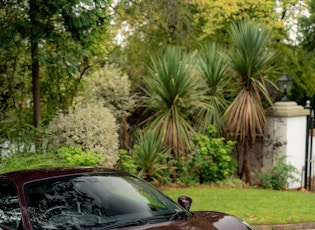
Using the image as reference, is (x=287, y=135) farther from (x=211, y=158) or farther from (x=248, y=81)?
(x=211, y=158)

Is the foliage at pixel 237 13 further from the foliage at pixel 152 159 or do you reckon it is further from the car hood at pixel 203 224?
the car hood at pixel 203 224

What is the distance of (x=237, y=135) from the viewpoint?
12250 millimetres

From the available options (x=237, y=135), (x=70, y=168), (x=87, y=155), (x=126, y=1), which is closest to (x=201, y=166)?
(x=237, y=135)

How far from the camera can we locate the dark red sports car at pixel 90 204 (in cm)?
392

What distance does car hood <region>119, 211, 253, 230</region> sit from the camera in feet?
12.7

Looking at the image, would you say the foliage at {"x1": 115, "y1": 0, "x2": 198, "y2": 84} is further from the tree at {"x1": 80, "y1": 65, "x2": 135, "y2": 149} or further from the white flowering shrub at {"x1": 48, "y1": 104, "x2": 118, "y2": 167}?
the white flowering shrub at {"x1": 48, "y1": 104, "x2": 118, "y2": 167}

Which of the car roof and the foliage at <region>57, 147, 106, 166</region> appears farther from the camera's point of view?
the foliage at <region>57, 147, 106, 166</region>

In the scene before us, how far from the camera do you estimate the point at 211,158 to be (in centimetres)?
1181

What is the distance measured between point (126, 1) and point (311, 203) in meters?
6.81

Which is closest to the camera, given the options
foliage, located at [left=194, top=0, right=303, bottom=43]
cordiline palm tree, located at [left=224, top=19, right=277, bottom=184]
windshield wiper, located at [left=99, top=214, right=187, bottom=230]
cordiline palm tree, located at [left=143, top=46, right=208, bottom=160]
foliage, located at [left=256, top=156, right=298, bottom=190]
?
windshield wiper, located at [left=99, top=214, right=187, bottom=230]

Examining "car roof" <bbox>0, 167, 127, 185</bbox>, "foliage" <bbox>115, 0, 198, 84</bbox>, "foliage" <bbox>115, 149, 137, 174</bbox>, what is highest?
"foliage" <bbox>115, 0, 198, 84</bbox>

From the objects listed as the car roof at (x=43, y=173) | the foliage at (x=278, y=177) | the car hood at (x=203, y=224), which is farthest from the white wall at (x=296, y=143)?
the car roof at (x=43, y=173)

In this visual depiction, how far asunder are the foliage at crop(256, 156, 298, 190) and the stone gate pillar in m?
0.75

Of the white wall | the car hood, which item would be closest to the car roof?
the car hood
